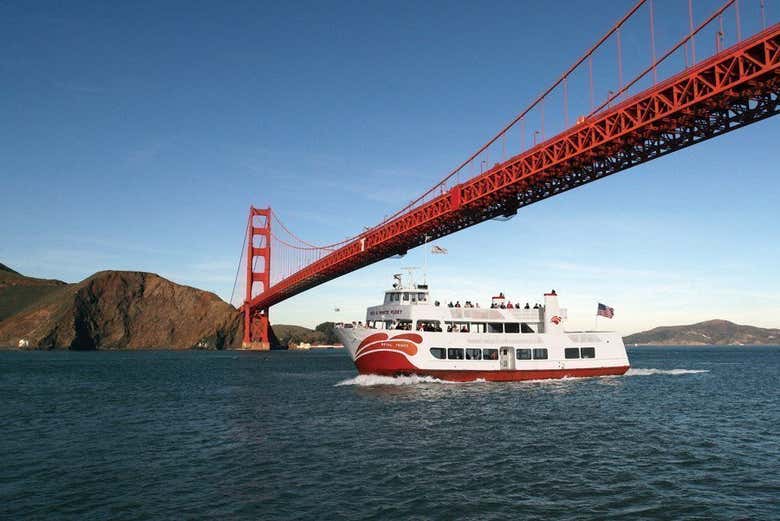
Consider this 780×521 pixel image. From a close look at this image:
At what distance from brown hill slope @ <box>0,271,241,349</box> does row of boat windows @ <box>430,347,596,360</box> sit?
11597 centimetres

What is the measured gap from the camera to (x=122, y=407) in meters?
30.0

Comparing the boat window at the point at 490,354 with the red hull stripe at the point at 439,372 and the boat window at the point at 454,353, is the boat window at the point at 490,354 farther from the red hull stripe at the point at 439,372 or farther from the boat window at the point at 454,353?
the boat window at the point at 454,353

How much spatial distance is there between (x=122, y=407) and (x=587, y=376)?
32.7 meters

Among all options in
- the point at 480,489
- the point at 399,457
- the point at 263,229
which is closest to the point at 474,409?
the point at 399,457

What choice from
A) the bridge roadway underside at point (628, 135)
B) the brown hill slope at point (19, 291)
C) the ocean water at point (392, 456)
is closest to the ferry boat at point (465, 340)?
the ocean water at point (392, 456)

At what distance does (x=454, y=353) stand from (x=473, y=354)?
1.61 metres

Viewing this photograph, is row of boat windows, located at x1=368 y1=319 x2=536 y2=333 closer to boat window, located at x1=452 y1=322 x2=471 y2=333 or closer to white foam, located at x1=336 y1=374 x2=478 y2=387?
boat window, located at x1=452 y1=322 x2=471 y2=333

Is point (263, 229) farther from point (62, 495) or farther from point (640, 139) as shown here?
point (62, 495)

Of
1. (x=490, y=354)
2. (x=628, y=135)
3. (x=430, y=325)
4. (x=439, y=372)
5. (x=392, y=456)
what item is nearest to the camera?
(x=392, y=456)

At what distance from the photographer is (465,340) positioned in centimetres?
3897

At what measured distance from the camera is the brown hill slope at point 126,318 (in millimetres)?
139250

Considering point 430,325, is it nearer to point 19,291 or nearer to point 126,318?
point 126,318

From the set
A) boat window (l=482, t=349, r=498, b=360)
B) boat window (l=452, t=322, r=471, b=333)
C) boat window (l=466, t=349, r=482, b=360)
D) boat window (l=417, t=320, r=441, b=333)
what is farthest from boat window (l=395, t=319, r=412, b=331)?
Answer: boat window (l=482, t=349, r=498, b=360)

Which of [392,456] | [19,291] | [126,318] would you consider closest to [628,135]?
[392,456]
